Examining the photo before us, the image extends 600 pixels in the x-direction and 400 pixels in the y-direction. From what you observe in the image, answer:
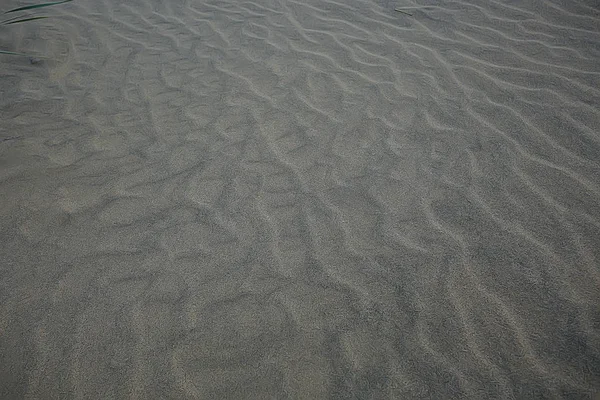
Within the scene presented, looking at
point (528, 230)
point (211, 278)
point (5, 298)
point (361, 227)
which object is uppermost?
point (528, 230)

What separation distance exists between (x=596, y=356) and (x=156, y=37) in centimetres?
390

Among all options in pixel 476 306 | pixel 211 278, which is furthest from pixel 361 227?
pixel 211 278

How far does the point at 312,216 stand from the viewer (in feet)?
6.83

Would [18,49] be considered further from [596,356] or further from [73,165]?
[596,356]

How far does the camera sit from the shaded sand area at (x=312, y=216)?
1.51m

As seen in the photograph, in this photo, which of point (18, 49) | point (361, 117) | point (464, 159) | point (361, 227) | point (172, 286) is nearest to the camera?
point (172, 286)

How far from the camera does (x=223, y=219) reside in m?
2.09

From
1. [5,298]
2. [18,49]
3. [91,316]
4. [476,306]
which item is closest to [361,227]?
[476,306]

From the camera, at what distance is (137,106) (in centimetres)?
295

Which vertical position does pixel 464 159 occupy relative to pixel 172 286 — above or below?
above

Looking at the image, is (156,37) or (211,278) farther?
(156,37)

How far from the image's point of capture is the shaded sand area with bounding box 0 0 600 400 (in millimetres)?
1512

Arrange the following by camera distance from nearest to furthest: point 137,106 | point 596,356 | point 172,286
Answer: point 596,356 < point 172,286 < point 137,106

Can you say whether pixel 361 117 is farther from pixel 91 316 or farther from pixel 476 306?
pixel 91 316
